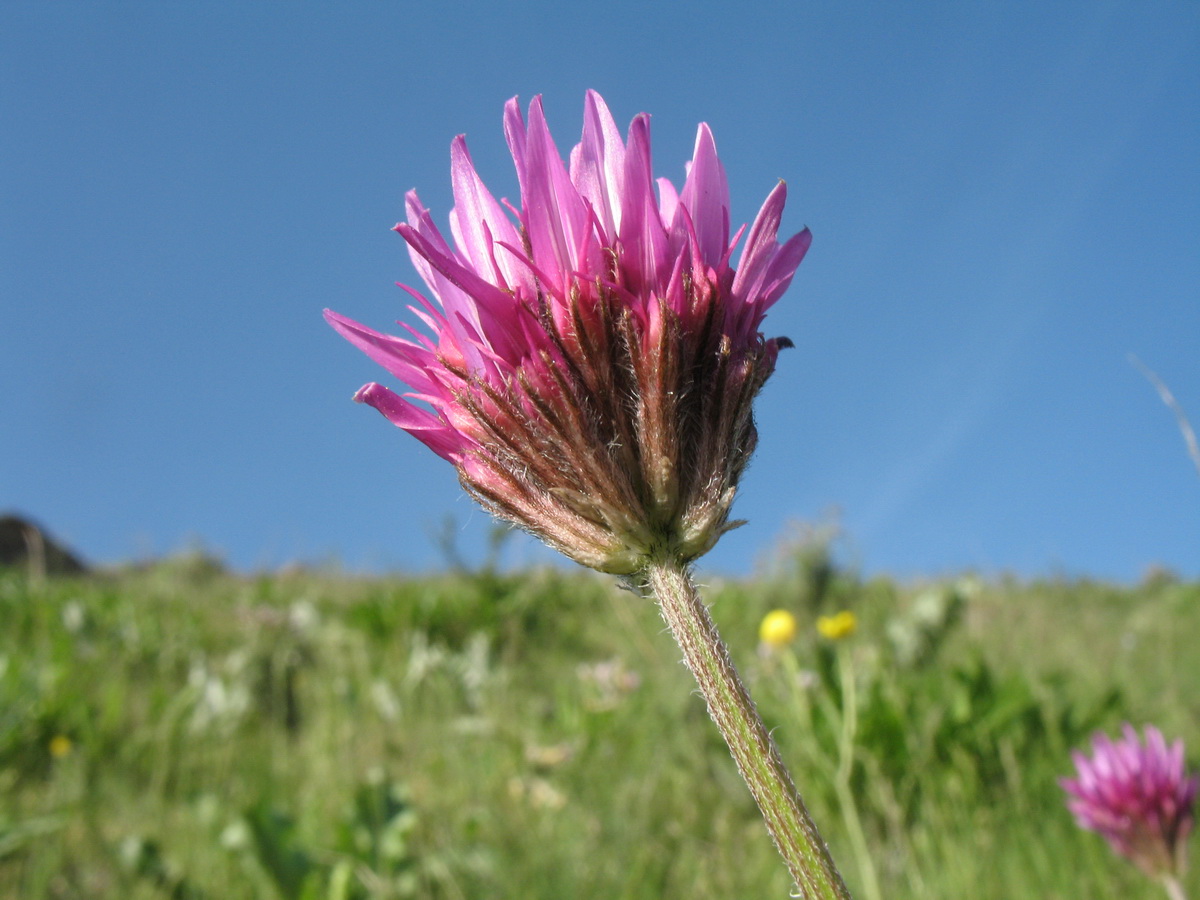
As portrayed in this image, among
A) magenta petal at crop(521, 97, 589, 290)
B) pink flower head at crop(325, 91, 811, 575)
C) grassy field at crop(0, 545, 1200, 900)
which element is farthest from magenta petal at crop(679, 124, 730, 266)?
grassy field at crop(0, 545, 1200, 900)

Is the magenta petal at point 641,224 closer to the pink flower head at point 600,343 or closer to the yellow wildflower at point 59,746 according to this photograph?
the pink flower head at point 600,343

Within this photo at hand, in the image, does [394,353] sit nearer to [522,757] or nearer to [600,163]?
[600,163]

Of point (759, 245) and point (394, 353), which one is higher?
point (394, 353)

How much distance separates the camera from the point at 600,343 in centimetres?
80

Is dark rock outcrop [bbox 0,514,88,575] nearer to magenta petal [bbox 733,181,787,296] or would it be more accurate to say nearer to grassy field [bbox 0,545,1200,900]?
grassy field [bbox 0,545,1200,900]

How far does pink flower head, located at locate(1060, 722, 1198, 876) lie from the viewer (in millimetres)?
1542

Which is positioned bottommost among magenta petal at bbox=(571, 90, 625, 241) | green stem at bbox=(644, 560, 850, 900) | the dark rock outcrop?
green stem at bbox=(644, 560, 850, 900)

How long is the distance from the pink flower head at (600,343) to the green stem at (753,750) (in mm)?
80

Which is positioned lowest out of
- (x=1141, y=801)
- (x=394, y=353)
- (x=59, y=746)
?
(x=1141, y=801)

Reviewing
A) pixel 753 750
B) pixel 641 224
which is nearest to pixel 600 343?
pixel 641 224

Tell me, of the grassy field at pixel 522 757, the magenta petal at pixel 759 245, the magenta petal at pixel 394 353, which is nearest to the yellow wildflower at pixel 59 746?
the grassy field at pixel 522 757

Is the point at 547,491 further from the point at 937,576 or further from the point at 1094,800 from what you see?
the point at 937,576

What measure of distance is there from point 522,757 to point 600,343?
259cm

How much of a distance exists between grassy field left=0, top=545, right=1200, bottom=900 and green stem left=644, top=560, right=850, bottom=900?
41.9 inches
